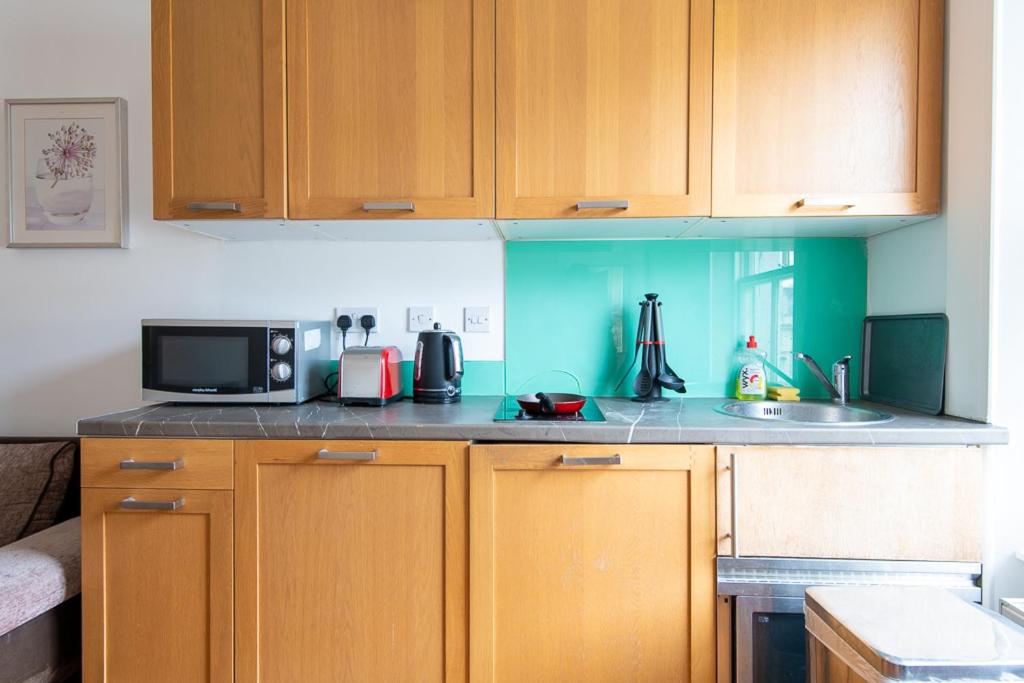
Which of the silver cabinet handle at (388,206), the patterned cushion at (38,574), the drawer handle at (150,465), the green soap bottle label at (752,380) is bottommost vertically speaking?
the patterned cushion at (38,574)

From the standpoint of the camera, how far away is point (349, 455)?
1.39 m

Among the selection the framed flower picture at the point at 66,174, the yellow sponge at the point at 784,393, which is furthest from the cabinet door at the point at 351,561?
the framed flower picture at the point at 66,174

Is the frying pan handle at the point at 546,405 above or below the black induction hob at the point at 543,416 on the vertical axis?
above

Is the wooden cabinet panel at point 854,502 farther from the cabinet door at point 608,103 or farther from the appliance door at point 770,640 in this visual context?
the cabinet door at point 608,103

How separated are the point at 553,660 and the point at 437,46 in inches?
67.5

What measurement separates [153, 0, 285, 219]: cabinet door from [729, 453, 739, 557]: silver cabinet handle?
1.44 metres

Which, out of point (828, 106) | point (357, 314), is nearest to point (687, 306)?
point (828, 106)

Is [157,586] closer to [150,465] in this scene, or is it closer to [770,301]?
[150,465]

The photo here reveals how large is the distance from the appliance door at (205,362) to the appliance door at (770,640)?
1463mm

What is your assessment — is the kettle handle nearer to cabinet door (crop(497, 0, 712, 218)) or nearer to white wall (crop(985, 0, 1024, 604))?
cabinet door (crop(497, 0, 712, 218))

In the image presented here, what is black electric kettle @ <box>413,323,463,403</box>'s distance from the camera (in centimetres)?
175

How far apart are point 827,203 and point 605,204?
616mm

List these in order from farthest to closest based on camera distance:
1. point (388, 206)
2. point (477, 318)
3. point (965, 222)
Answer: point (477, 318) < point (388, 206) < point (965, 222)

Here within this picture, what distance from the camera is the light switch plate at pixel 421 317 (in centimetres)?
197
